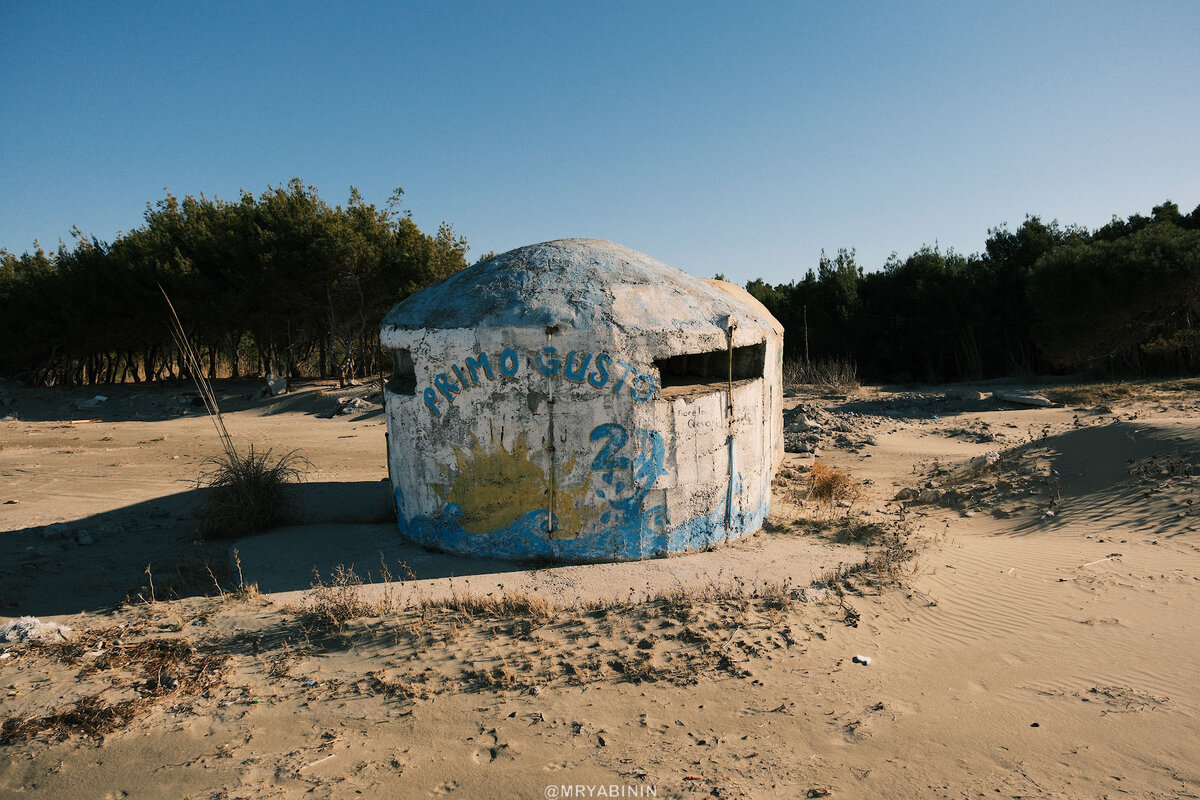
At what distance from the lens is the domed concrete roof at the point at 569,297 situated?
621 centimetres

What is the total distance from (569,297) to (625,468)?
1.64m

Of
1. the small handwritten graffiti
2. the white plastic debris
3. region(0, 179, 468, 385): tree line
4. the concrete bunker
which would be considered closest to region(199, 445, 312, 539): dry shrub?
the concrete bunker

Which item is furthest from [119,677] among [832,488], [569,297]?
[832,488]

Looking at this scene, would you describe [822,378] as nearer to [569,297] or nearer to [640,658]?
[569,297]

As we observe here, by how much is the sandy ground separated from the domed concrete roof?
224 centimetres

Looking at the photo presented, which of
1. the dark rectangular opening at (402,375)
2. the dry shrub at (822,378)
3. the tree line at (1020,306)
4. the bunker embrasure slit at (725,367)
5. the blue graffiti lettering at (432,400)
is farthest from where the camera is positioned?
the dry shrub at (822,378)

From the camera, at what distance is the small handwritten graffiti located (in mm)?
6184

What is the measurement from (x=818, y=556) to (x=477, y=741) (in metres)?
3.94

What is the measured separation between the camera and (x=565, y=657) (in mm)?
4879

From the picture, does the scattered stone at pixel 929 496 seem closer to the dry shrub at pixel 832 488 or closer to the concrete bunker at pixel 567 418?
the dry shrub at pixel 832 488

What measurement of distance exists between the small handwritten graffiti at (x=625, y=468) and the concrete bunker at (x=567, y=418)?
13mm

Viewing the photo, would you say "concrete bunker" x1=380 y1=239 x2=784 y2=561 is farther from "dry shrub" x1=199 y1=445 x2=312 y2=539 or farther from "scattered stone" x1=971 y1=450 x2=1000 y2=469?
"scattered stone" x1=971 y1=450 x2=1000 y2=469

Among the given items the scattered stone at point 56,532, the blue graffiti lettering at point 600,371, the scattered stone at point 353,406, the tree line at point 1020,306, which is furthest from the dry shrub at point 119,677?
the tree line at point 1020,306

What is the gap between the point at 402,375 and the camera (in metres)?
7.59
